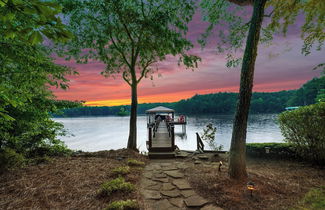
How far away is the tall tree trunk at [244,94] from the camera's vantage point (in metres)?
3.89

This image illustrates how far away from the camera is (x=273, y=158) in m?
6.72

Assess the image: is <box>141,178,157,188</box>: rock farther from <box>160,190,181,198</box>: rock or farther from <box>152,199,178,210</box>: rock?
<box>152,199,178,210</box>: rock

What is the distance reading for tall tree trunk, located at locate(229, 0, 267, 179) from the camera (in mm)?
3891

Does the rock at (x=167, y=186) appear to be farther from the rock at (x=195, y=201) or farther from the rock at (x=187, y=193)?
the rock at (x=195, y=201)

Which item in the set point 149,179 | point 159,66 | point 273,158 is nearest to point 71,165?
point 149,179

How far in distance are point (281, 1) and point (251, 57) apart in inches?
143

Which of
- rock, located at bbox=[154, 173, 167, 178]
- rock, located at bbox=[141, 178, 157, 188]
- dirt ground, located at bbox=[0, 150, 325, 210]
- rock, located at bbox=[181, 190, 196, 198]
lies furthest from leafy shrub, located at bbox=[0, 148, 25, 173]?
rock, located at bbox=[181, 190, 196, 198]

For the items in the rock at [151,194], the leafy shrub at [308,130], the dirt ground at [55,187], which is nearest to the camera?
the dirt ground at [55,187]

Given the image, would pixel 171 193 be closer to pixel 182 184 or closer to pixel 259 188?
pixel 182 184

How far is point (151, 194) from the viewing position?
3.46 metres

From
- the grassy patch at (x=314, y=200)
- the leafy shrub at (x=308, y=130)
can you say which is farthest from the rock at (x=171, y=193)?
the leafy shrub at (x=308, y=130)

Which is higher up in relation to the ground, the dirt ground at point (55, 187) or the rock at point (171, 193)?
the dirt ground at point (55, 187)

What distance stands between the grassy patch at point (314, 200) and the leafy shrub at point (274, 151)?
3.29 meters

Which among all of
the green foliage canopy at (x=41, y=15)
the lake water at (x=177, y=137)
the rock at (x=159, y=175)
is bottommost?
the lake water at (x=177, y=137)
